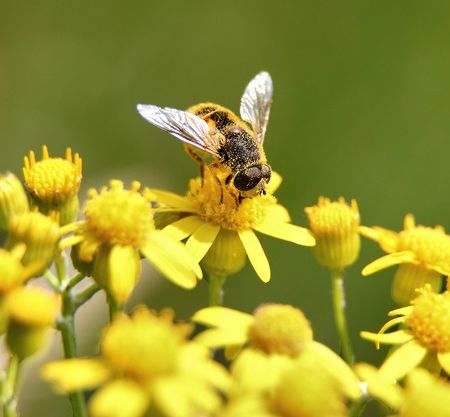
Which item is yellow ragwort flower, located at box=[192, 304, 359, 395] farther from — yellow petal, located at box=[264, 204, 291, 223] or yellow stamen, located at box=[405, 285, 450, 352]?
yellow petal, located at box=[264, 204, 291, 223]

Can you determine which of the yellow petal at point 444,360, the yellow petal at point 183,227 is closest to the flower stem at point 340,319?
the yellow petal at point 444,360

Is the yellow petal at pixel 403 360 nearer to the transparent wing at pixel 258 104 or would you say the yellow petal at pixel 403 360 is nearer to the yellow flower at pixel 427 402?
the yellow flower at pixel 427 402

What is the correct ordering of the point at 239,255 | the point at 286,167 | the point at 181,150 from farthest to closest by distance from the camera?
the point at 181,150 → the point at 286,167 → the point at 239,255

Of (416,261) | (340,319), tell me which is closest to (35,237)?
(340,319)

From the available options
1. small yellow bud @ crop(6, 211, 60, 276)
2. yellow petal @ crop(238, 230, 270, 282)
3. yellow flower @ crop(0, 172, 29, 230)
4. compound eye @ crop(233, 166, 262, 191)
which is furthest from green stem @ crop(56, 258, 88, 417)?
compound eye @ crop(233, 166, 262, 191)

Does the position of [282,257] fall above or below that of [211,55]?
below

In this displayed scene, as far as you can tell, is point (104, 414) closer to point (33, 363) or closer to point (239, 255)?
point (239, 255)

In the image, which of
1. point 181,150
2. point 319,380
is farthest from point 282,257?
point 319,380
